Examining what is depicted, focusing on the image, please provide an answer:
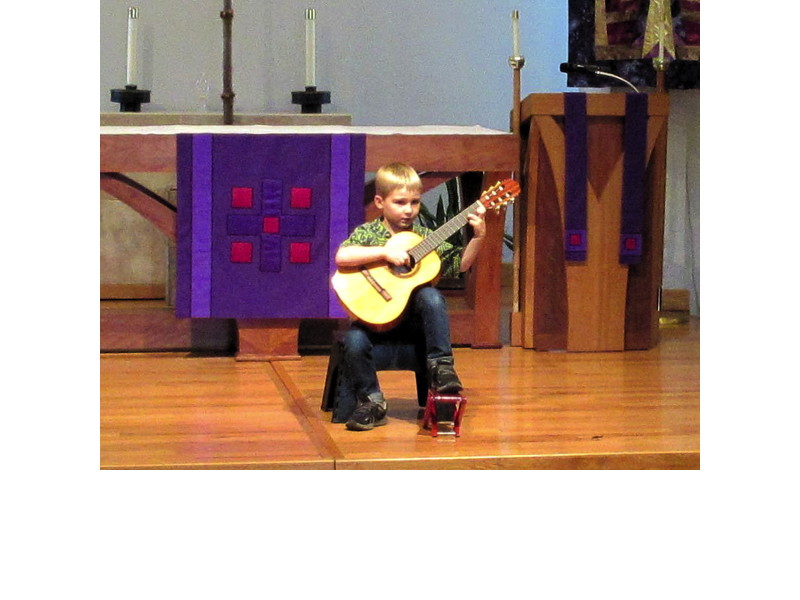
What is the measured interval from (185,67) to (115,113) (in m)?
0.67

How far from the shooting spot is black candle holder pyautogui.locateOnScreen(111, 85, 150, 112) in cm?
629

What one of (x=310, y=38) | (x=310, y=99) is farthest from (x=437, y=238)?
(x=310, y=99)

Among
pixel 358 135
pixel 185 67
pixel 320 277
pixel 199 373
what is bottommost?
pixel 199 373

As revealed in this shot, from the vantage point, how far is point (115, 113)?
617 centimetres

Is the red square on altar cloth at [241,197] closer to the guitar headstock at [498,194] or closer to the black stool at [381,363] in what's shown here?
the black stool at [381,363]

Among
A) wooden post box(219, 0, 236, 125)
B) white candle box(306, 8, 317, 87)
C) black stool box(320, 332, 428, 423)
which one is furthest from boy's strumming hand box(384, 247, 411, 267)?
wooden post box(219, 0, 236, 125)

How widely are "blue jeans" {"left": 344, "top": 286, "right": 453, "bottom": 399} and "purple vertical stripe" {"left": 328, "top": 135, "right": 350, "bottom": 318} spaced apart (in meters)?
1.24

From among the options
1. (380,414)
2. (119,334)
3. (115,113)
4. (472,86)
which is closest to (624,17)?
(472,86)

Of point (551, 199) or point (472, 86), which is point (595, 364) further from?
point (472, 86)

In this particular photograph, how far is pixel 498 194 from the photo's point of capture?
11.7 feet

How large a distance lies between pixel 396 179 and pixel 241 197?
1328mm

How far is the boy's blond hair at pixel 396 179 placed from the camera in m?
3.54

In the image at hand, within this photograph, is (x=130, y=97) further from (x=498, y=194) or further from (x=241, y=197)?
(x=498, y=194)

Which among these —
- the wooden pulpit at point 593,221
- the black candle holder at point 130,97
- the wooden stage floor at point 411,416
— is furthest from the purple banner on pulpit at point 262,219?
the black candle holder at point 130,97
